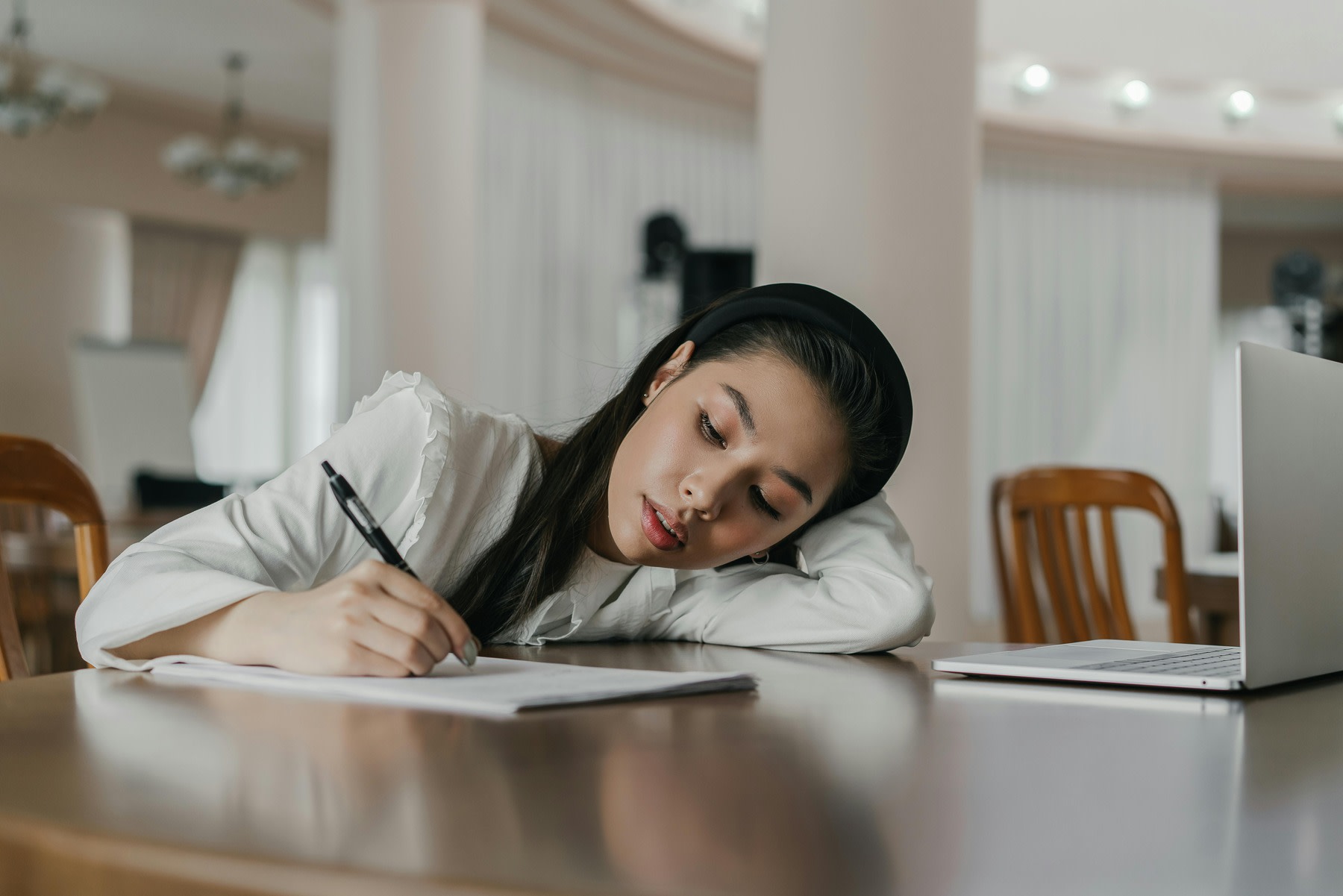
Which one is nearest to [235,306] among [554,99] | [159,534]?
[554,99]

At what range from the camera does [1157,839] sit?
18.6 inches

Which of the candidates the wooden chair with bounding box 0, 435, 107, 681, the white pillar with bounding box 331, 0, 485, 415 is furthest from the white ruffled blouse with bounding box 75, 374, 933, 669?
the white pillar with bounding box 331, 0, 485, 415

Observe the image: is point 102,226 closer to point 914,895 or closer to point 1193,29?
point 1193,29

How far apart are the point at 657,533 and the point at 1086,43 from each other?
631 centimetres

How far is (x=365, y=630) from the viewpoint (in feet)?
2.67

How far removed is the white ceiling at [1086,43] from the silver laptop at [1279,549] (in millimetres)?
5692

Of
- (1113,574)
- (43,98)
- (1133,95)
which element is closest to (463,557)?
(1113,574)

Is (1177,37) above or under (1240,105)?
above

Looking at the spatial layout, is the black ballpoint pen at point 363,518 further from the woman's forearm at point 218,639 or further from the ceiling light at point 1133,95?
the ceiling light at point 1133,95

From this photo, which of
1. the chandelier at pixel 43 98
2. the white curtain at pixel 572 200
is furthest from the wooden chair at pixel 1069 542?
the chandelier at pixel 43 98

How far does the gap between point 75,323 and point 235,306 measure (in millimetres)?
1117

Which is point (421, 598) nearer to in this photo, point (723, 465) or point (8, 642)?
point (723, 465)

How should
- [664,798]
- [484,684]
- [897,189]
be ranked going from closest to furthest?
[664,798] < [484,684] < [897,189]

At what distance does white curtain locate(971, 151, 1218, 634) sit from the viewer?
7309 mm
